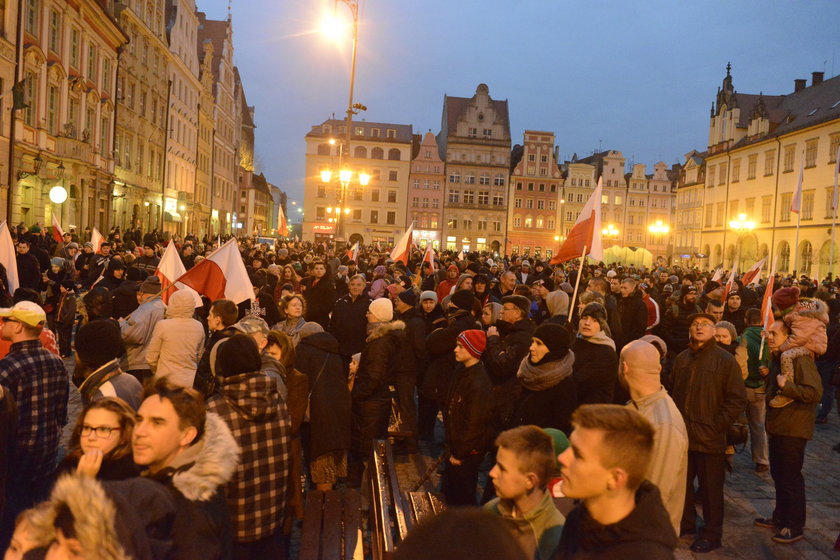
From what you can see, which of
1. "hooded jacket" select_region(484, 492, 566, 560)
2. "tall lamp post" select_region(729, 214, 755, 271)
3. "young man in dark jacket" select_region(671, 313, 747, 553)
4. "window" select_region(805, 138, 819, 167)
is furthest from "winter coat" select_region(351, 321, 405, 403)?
"window" select_region(805, 138, 819, 167)

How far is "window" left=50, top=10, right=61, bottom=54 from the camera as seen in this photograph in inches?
1158

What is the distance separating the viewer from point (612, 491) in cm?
259

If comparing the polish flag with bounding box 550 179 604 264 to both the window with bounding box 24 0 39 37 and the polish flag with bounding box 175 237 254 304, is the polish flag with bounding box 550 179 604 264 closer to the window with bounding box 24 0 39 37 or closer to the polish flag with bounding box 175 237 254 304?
the polish flag with bounding box 175 237 254 304

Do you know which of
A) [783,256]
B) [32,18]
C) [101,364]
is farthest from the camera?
[783,256]

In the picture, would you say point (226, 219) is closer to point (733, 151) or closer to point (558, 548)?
point (733, 151)

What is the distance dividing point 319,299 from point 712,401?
6.97 meters

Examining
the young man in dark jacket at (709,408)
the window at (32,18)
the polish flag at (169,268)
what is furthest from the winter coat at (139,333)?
the window at (32,18)

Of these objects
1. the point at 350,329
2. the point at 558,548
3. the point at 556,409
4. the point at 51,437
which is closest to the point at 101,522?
the point at 558,548

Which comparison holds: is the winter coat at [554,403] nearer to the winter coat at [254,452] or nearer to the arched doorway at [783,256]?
the winter coat at [254,452]

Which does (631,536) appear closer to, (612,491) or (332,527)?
(612,491)

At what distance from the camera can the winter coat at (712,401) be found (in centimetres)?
570

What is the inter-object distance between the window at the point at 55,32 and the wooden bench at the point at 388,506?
29.3 metres

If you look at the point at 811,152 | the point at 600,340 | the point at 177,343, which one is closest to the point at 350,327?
the point at 177,343

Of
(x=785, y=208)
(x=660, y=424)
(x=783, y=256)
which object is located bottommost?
(x=660, y=424)
